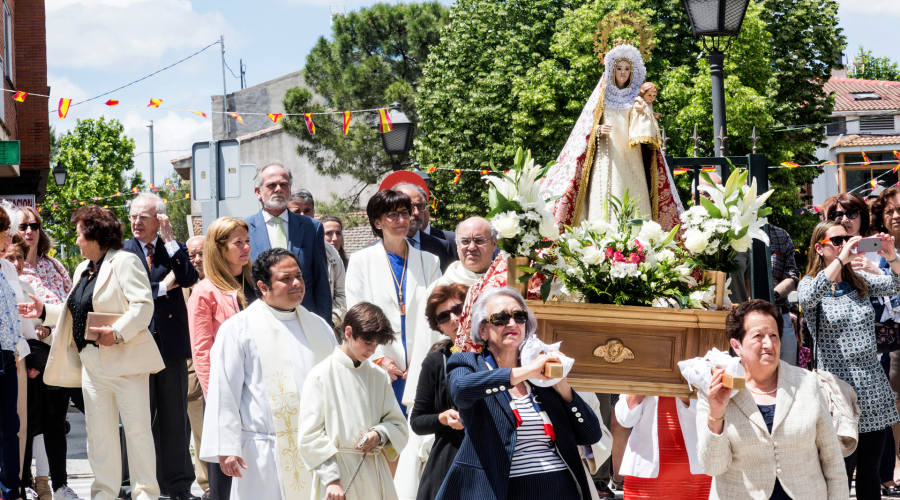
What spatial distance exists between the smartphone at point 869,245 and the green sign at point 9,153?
37.8 ft

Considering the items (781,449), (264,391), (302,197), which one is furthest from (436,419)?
(302,197)

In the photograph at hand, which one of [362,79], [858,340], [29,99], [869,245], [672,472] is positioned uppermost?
[362,79]

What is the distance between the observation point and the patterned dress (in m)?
6.16

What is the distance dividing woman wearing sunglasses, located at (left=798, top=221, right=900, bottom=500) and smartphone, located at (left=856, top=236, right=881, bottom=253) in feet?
1.59

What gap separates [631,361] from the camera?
4223 millimetres

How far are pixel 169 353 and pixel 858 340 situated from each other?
478 cm

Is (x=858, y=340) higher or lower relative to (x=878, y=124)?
lower

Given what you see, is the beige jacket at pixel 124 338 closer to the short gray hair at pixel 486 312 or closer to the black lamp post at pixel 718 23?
the short gray hair at pixel 486 312

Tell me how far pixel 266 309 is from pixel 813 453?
2.89 metres

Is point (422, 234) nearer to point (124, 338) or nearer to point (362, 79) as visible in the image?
point (124, 338)

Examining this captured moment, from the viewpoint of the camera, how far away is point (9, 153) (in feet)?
44.4

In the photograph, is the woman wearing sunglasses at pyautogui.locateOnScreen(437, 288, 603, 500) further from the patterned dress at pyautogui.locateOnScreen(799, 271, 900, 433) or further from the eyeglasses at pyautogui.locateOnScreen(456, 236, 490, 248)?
the patterned dress at pyautogui.locateOnScreen(799, 271, 900, 433)

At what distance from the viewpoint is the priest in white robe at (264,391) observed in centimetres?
504

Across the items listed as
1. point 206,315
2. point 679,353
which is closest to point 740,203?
point 679,353
